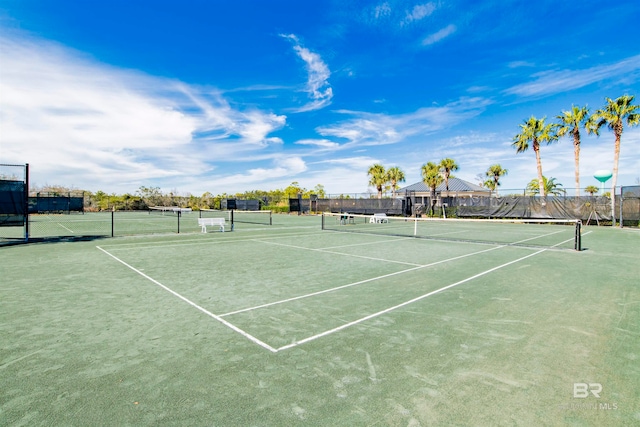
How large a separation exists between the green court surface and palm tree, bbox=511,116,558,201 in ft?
96.3

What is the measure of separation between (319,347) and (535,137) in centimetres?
3749

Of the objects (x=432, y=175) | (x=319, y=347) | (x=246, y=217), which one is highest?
(x=432, y=175)

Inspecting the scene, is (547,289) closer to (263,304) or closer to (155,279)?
(263,304)

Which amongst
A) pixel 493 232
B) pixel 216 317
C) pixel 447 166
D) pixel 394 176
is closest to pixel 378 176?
pixel 394 176

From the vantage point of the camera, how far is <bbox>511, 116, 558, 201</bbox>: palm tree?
3251 centimetres

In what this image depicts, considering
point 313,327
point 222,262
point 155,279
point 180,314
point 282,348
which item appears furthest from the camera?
point 222,262

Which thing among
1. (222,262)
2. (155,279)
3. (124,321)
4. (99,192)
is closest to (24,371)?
(124,321)

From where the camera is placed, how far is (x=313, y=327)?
4414mm

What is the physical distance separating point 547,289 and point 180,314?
658cm

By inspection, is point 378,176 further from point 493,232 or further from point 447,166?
point 493,232

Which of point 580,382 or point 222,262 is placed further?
point 222,262

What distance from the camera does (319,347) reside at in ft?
12.5

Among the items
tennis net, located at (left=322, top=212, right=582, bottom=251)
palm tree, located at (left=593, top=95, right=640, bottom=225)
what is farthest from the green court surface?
palm tree, located at (left=593, top=95, right=640, bottom=225)

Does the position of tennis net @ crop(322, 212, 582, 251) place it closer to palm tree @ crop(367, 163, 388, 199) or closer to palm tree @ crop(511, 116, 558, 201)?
palm tree @ crop(511, 116, 558, 201)
